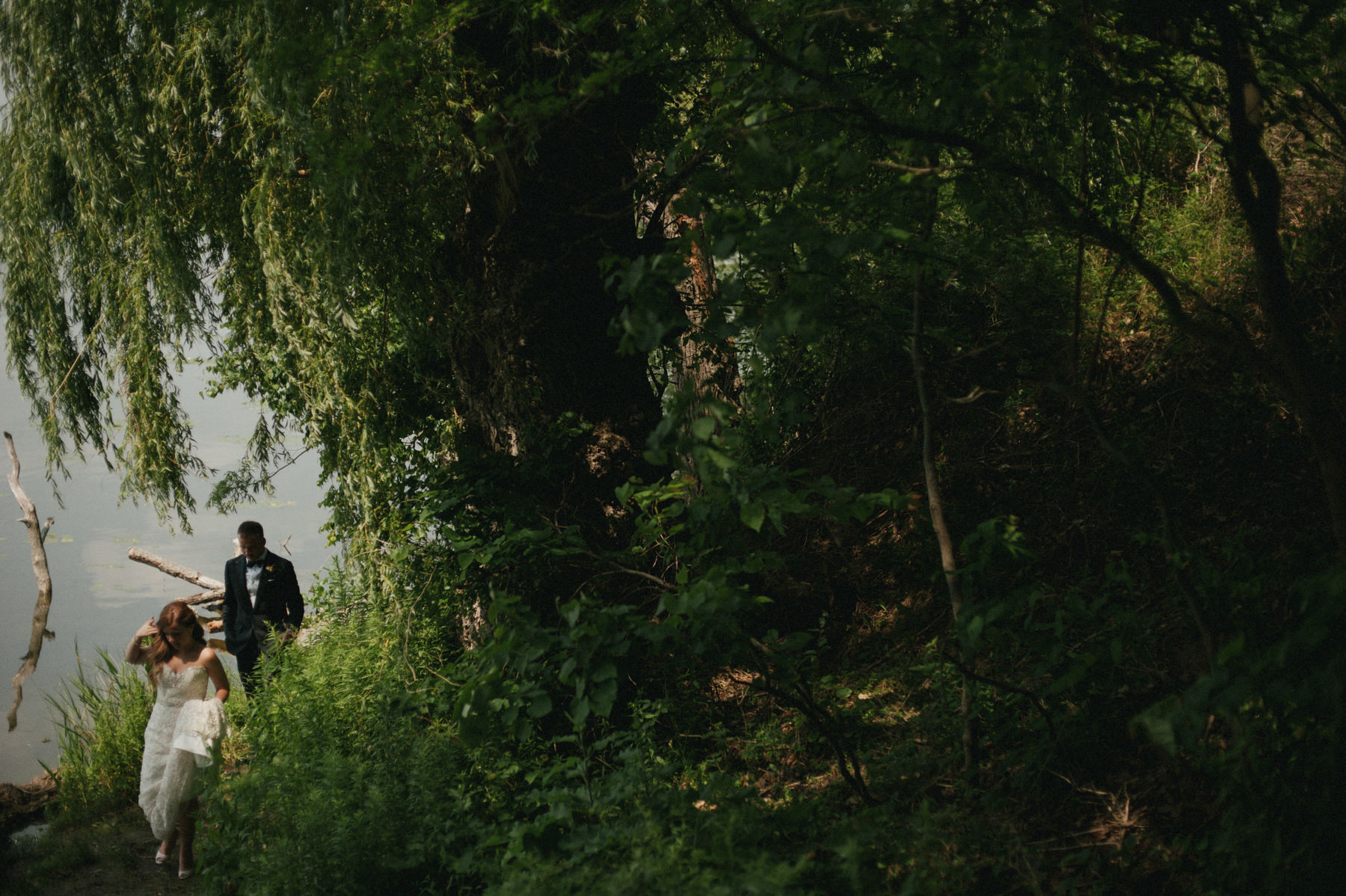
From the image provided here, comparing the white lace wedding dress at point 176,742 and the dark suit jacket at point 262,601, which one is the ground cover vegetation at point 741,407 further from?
the dark suit jacket at point 262,601

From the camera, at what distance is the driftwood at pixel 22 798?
6.09 metres

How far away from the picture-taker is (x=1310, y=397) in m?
2.25

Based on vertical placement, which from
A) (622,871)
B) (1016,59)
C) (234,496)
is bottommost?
(622,871)

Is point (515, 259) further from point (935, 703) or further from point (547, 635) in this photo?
point (935, 703)

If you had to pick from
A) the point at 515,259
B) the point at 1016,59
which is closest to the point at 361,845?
the point at 515,259

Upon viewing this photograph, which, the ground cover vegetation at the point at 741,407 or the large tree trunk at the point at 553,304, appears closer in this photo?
the ground cover vegetation at the point at 741,407

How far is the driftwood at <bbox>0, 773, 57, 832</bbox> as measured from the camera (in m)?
6.09

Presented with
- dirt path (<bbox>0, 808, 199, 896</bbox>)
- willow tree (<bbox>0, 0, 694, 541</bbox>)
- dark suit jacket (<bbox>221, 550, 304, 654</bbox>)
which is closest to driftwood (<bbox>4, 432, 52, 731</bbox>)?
dirt path (<bbox>0, 808, 199, 896</bbox>)

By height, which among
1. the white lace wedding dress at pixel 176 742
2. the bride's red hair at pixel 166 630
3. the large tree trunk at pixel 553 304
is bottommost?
the white lace wedding dress at pixel 176 742

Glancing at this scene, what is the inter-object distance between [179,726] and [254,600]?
150 cm

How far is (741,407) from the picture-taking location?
185 inches

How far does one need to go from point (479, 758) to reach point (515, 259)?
103 inches

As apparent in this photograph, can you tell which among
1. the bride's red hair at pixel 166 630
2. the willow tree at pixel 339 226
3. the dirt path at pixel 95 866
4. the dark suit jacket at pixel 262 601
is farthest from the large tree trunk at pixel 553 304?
the dirt path at pixel 95 866

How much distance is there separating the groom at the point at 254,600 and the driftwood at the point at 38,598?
3.72 m
